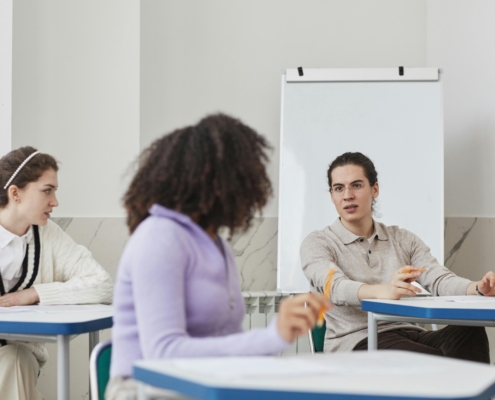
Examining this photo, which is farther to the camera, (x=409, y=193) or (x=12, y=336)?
(x=409, y=193)

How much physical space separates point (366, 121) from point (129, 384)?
284 centimetres

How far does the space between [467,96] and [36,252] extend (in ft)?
8.66

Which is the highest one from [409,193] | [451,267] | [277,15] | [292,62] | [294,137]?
[277,15]

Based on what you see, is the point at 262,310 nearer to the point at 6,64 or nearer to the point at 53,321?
the point at 6,64

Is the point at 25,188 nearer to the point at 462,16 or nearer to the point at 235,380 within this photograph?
the point at 235,380

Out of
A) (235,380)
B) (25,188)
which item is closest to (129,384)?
(235,380)

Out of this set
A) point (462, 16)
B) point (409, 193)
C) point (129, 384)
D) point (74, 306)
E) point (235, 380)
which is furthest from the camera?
point (462, 16)

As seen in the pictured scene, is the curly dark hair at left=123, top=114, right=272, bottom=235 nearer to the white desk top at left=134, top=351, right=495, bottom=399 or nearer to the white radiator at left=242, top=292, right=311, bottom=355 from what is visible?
the white desk top at left=134, top=351, right=495, bottom=399

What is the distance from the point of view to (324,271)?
2.74 metres

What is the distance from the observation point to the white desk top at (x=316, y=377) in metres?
1.08

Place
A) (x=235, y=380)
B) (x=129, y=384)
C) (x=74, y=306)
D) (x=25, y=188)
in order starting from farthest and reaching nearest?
(x=25, y=188) < (x=74, y=306) < (x=129, y=384) < (x=235, y=380)

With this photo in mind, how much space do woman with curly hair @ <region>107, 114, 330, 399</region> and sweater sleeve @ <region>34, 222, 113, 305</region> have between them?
1324 mm

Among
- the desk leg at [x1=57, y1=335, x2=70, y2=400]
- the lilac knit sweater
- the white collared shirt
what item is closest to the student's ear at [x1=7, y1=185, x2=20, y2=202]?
the white collared shirt

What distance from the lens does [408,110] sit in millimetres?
3957
